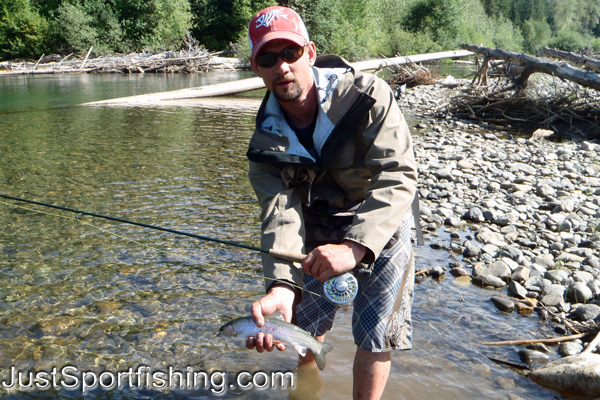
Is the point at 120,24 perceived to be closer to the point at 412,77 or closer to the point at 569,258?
the point at 412,77

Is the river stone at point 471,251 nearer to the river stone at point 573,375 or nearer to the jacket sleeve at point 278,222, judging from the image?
→ the river stone at point 573,375

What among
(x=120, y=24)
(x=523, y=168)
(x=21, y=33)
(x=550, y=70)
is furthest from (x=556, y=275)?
(x=120, y=24)

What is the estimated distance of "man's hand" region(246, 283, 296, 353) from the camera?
7.75 feet

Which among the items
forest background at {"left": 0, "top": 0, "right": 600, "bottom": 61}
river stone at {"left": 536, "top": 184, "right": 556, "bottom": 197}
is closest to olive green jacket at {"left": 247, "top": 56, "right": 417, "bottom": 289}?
river stone at {"left": 536, "top": 184, "right": 556, "bottom": 197}

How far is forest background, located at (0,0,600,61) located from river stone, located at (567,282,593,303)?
3560cm

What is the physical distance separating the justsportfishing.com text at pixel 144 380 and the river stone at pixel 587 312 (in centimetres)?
227

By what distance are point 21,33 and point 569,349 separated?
43.7m

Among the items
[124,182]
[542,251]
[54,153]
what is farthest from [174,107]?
[542,251]

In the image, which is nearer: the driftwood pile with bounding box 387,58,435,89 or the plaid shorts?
the plaid shorts

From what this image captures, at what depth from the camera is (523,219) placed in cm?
609

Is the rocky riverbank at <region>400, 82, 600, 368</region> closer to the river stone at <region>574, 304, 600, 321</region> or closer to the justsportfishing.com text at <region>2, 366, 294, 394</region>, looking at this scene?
the river stone at <region>574, 304, 600, 321</region>

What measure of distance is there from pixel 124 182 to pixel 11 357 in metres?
4.48

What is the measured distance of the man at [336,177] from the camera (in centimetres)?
245

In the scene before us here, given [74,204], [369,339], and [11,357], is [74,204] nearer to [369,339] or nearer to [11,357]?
[11,357]
